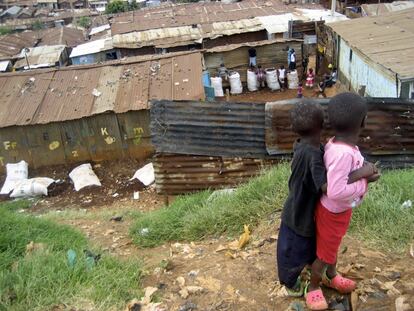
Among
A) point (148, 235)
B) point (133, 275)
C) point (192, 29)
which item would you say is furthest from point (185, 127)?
point (192, 29)

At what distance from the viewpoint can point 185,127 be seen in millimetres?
6250

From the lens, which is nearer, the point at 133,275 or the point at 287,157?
the point at 133,275

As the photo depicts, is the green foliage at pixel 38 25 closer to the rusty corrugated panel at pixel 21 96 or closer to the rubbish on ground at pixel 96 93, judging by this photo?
the rusty corrugated panel at pixel 21 96

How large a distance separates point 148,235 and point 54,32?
25.6m

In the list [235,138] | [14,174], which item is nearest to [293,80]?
[14,174]

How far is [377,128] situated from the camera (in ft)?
19.5

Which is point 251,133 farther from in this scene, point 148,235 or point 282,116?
point 148,235

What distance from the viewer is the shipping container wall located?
914 centimetres

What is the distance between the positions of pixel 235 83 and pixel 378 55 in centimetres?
717

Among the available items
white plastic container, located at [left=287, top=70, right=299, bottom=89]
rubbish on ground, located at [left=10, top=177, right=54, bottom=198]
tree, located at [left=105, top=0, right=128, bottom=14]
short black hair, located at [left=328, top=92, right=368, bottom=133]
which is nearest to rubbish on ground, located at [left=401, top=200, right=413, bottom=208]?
short black hair, located at [left=328, top=92, right=368, bottom=133]

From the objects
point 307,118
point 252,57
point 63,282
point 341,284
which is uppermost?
point 307,118

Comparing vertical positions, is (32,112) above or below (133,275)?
below

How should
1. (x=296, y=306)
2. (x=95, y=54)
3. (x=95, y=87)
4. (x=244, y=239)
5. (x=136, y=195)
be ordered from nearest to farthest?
(x=296, y=306) → (x=244, y=239) → (x=136, y=195) → (x=95, y=87) → (x=95, y=54)

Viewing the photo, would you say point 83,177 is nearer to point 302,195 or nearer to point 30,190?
point 30,190
